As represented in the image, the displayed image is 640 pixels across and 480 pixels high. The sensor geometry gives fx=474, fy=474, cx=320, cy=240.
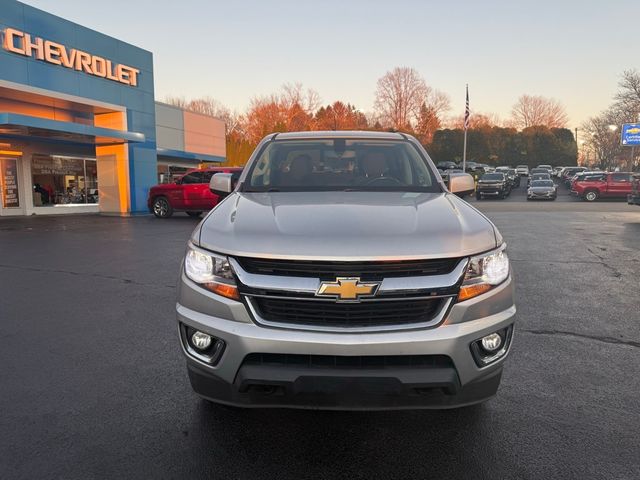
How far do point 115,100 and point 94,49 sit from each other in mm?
2227

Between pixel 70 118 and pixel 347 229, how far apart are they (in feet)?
74.2

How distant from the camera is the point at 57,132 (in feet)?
60.4

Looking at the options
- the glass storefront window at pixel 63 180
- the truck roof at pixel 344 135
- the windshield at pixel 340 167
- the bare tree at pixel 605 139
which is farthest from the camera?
the bare tree at pixel 605 139

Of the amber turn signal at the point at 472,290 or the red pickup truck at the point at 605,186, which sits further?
the red pickup truck at the point at 605,186

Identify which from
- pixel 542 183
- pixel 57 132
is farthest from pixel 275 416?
pixel 542 183

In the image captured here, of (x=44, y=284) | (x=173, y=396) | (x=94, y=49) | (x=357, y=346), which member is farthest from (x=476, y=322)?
(x=94, y=49)

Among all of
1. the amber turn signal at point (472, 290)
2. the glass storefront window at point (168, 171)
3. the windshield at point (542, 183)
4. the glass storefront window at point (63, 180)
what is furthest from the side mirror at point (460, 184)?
the windshield at point (542, 183)

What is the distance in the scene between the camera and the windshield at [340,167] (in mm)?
3734

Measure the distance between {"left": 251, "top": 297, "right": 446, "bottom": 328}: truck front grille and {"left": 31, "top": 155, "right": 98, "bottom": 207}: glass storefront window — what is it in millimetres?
23529

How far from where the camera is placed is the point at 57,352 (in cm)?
418

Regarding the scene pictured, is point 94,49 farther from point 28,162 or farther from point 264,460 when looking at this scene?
point 264,460

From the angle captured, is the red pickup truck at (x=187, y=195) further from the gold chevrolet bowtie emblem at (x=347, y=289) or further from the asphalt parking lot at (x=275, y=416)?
the gold chevrolet bowtie emblem at (x=347, y=289)

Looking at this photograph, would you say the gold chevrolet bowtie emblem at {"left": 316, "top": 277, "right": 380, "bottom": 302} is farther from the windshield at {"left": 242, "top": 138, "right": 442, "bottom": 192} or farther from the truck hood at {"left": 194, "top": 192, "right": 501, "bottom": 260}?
the windshield at {"left": 242, "top": 138, "right": 442, "bottom": 192}

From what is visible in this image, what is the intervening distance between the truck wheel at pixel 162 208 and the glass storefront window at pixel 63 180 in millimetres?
7439
